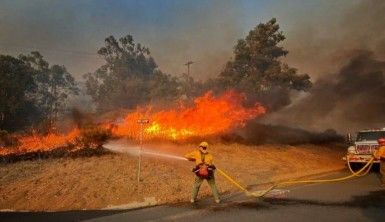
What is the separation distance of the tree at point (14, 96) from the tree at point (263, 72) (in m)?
24.3

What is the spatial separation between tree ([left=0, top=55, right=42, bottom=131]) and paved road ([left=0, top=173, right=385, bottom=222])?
36.3 metres

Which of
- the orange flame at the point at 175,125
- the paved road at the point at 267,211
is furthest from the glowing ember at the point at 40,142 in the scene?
the paved road at the point at 267,211

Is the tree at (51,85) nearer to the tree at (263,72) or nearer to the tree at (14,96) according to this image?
the tree at (14,96)

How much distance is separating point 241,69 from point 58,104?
125 feet

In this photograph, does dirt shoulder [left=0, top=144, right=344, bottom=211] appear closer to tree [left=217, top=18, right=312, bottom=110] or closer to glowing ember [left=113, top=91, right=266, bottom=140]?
glowing ember [left=113, top=91, right=266, bottom=140]

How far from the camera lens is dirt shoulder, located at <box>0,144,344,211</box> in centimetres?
1388

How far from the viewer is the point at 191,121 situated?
1184 inches

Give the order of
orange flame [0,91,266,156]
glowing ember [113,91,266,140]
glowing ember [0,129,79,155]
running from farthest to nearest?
1. glowing ember [113,91,266,140]
2. orange flame [0,91,266,156]
3. glowing ember [0,129,79,155]

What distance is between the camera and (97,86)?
72812mm

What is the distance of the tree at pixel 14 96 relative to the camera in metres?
45.5

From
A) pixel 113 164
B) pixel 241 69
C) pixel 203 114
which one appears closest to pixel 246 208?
pixel 113 164

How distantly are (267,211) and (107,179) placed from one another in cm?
689

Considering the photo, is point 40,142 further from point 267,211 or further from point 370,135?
point 370,135

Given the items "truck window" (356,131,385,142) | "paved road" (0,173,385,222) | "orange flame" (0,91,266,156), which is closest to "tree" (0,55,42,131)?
"orange flame" (0,91,266,156)
